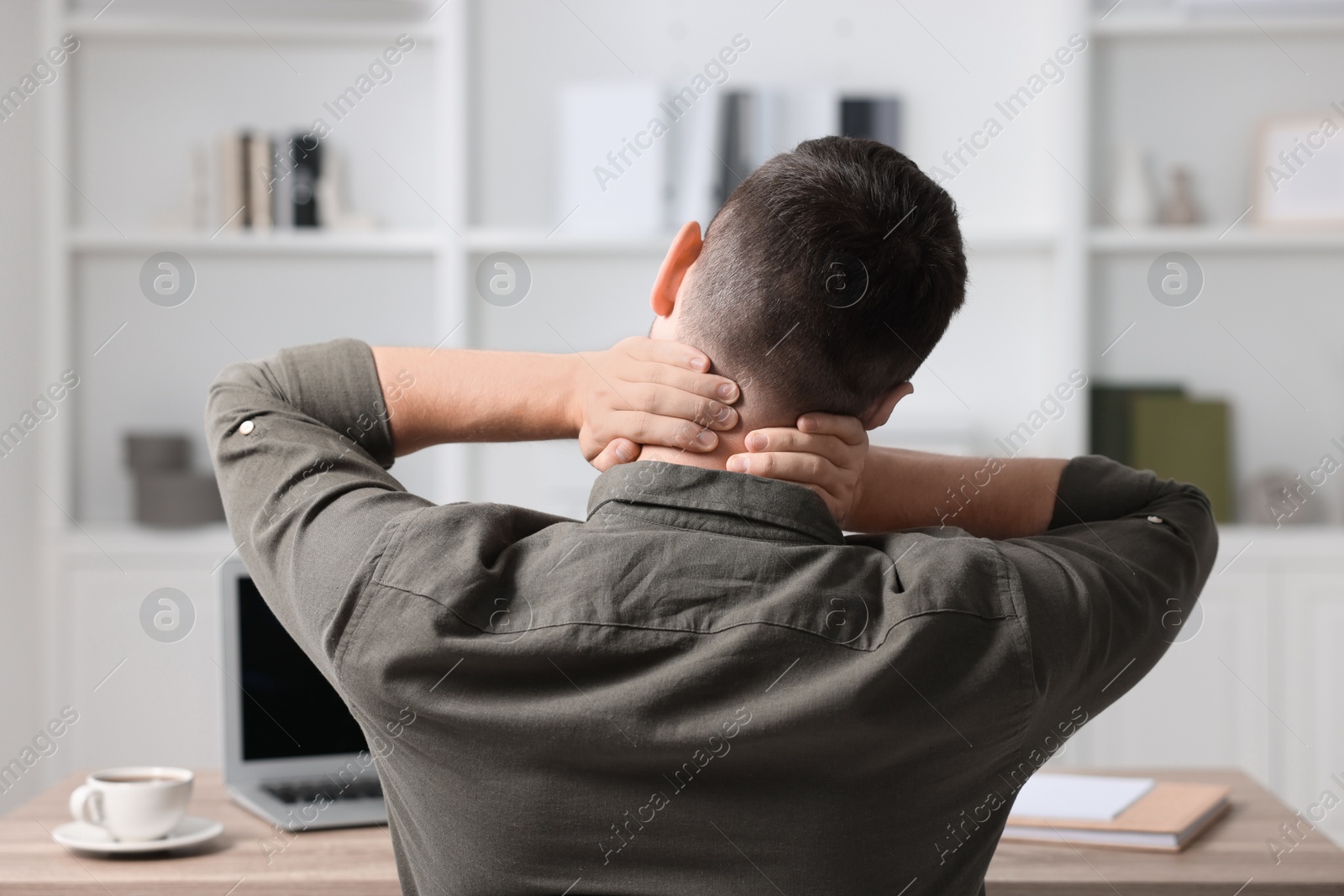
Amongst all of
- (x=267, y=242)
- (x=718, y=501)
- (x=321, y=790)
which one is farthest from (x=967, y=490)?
(x=267, y=242)

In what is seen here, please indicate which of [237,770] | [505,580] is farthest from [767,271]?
[237,770]

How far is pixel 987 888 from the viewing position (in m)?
1.08

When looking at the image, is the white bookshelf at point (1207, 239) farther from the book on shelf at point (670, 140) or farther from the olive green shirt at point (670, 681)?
the olive green shirt at point (670, 681)

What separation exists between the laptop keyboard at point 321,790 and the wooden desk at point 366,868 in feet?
0.20

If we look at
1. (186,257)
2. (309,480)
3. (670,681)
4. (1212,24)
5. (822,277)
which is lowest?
(670,681)

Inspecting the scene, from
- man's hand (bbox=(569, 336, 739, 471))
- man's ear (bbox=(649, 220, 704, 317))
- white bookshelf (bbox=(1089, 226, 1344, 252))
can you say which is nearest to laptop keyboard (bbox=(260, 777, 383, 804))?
man's hand (bbox=(569, 336, 739, 471))

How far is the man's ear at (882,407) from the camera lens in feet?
2.80

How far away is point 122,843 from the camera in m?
1.16

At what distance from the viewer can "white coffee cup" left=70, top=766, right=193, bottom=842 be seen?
1165 millimetres

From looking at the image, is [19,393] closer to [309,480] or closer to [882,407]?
[309,480]

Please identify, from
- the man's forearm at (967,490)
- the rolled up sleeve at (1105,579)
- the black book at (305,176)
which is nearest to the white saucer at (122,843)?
the man's forearm at (967,490)

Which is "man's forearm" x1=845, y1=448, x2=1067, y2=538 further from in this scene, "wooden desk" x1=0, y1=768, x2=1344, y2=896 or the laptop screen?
the laptop screen

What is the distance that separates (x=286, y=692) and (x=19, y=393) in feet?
6.70

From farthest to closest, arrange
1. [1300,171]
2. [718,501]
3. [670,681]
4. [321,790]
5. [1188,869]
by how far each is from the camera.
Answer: [1300,171]
[321,790]
[1188,869]
[718,501]
[670,681]
